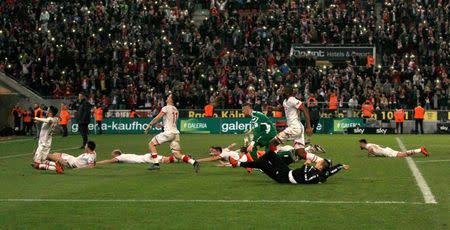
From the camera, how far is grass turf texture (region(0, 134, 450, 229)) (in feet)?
36.0

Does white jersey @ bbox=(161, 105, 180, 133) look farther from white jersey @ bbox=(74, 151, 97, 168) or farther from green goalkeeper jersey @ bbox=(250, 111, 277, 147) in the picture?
green goalkeeper jersey @ bbox=(250, 111, 277, 147)

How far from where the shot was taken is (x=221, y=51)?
51.6 meters

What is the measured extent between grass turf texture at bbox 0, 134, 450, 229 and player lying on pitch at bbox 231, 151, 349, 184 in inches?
10.1

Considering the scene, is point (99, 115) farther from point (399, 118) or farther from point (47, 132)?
point (47, 132)

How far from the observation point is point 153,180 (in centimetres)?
1734

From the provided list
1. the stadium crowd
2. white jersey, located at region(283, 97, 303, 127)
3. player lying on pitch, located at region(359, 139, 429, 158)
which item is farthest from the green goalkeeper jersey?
the stadium crowd

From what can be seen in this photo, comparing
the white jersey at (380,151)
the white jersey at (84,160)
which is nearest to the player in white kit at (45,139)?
the white jersey at (84,160)

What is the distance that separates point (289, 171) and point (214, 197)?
2460 millimetres

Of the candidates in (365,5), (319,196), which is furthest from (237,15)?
(319,196)

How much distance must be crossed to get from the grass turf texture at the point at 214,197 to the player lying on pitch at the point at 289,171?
0.26 meters

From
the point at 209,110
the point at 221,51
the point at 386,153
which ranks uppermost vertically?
the point at 221,51

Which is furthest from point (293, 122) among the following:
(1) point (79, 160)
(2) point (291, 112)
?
(1) point (79, 160)

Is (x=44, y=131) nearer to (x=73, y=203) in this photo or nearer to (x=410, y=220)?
(x=73, y=203)

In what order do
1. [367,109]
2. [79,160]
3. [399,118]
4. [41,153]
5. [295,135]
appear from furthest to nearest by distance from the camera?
1. [367,109]
2. [399,118]
3. [41,153]
4. [79,160]
5. [295,135]
